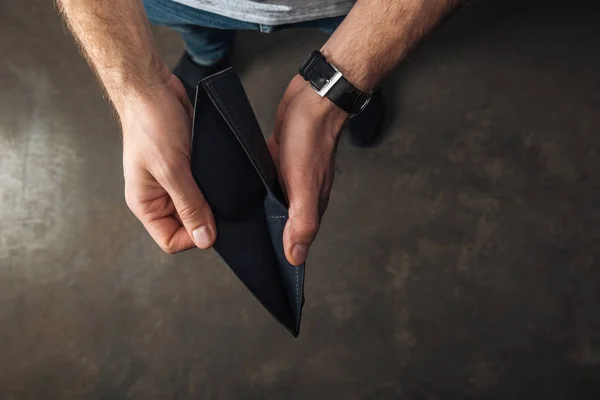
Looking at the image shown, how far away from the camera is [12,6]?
180 centimetres

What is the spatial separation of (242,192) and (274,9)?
382 millimetres

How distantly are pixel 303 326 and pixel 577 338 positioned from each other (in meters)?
0.85

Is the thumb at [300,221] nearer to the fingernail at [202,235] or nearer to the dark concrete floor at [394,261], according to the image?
the fingernail at [202,235]

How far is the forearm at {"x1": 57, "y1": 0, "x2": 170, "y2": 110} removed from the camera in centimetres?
76

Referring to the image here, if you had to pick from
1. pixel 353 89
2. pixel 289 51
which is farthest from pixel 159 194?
pixel 289 51

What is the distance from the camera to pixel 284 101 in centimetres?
86

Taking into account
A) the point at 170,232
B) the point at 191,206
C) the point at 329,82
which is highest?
the point at 329,82

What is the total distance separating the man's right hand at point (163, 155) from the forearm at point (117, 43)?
21 mm

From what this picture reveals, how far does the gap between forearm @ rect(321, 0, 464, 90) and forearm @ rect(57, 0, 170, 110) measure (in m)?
0.29

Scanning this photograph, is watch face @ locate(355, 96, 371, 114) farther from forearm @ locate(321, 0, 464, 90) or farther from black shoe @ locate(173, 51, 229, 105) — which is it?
black shoe @ locate(173, 51, 229, 105)

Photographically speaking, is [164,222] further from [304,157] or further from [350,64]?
[350,64]

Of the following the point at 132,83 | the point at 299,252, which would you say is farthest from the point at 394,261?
the point at 132,83

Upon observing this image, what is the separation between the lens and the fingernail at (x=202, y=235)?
0.80m

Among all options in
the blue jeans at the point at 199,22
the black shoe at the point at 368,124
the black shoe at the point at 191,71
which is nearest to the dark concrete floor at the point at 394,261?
the black shoe at the point at 368,124
